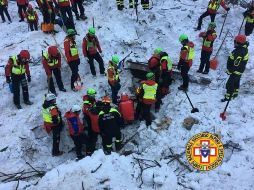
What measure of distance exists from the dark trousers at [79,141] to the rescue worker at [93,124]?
0.21 metres

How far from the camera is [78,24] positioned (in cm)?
1515

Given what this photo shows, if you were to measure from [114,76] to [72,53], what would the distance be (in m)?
1.73

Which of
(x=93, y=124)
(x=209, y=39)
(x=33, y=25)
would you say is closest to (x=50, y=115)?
(x=93, y=124)

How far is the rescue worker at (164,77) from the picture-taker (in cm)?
1161

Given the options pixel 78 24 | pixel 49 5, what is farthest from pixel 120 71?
pixel 49 5

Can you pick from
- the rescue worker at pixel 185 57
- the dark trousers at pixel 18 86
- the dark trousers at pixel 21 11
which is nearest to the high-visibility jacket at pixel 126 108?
the rescue worker at pixel 185 57

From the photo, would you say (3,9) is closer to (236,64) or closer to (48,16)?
(48,16)

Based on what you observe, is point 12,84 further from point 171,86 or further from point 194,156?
point 194,156

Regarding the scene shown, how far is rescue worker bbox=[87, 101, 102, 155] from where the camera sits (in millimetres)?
9914

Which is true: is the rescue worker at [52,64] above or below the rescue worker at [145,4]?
below

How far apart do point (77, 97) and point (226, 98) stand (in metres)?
5.13

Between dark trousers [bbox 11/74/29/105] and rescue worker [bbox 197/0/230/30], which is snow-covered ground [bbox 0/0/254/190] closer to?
dark trousers [bbox 11/74/29/105]

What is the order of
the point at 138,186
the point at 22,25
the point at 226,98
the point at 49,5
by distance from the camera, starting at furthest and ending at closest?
the point at 22,25 → the point at 49,5 → the point at 226,98 → the point at 138,186

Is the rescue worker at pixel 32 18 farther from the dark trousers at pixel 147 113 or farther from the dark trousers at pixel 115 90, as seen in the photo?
the dark trousers at pixel 147 113
